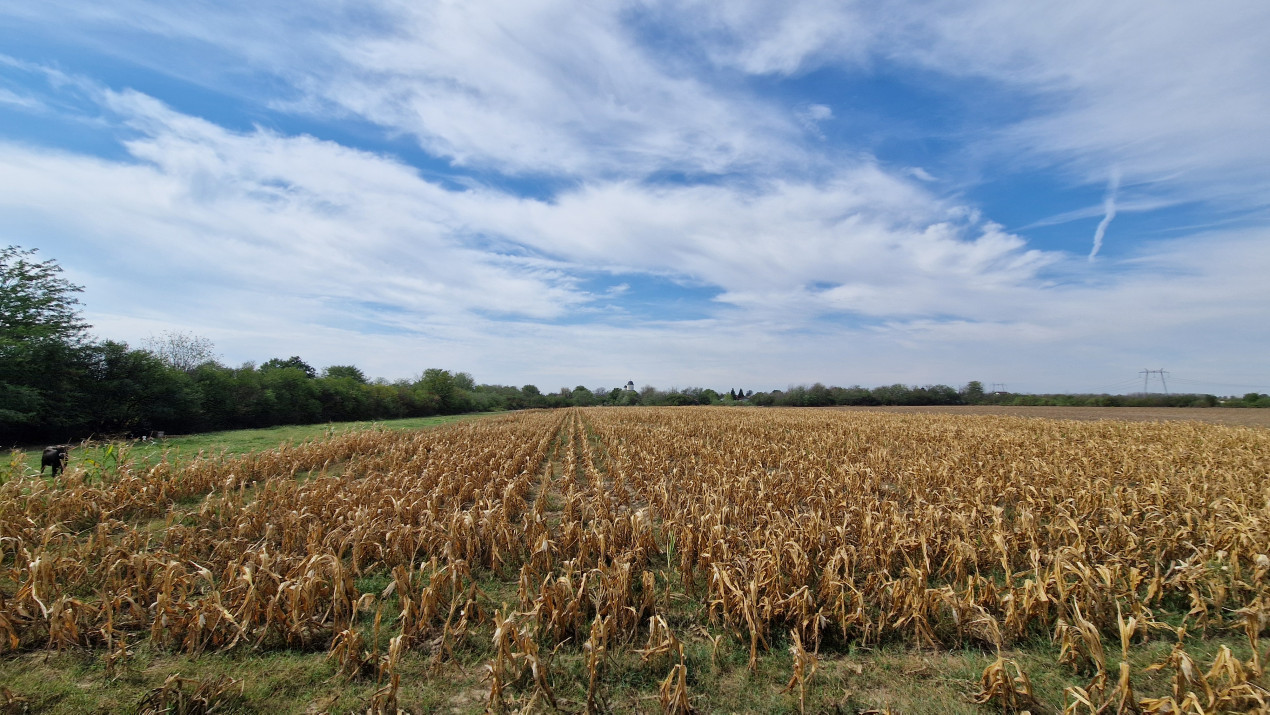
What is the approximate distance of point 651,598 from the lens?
4.57m

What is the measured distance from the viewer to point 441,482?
898cm

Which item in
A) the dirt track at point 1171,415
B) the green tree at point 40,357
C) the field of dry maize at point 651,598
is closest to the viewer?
the field of dry maize at point 651,598

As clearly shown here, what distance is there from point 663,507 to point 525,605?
3564 millimetres

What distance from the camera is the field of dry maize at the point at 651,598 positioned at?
3494 millimetres

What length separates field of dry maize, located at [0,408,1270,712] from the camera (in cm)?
349

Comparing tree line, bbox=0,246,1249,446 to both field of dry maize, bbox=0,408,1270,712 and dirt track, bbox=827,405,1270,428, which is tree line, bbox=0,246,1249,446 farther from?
field of dry maize, bbox=0,408,1270,712

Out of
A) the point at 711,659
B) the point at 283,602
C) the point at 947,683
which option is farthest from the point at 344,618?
the point at 947,683

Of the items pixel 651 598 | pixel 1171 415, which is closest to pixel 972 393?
pixel 1171 415

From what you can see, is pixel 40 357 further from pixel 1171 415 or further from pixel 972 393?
pixel 972 393

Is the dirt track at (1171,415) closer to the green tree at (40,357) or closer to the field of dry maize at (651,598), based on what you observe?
the field of dry maize at (651,598)

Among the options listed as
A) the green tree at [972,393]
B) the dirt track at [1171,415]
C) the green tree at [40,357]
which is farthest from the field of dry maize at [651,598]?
the green tree at [972,393]

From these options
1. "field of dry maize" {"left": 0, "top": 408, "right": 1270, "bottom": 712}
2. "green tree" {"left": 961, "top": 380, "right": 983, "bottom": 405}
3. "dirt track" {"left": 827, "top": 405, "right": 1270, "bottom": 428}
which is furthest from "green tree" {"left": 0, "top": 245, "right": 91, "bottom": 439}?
"green tree" {"left": 961, "top": 380, "right": 983, "bottom": 405}

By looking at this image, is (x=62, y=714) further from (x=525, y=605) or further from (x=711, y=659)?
(x=711, y=659)

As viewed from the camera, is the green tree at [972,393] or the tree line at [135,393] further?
the green tree at [972,393]
